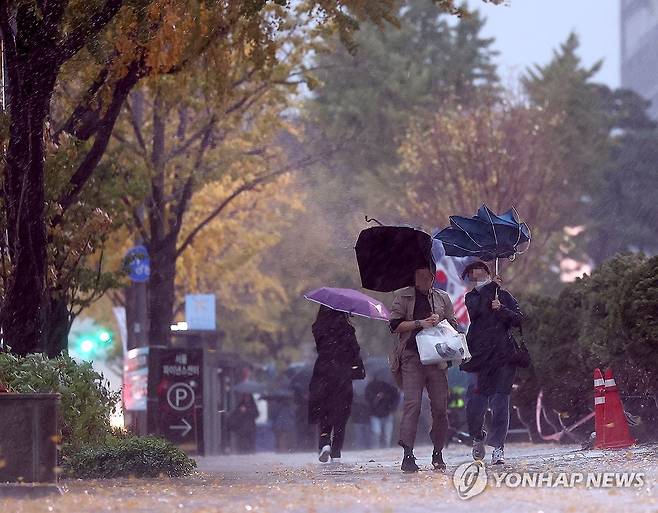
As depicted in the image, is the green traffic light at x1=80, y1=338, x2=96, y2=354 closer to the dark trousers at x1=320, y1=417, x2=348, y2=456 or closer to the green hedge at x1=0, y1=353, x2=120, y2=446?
the dark trousers at x1=320, y1=417, x2=348, y2=456

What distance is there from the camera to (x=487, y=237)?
1544 centimetres

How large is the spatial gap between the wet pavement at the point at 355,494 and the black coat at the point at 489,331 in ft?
3.07

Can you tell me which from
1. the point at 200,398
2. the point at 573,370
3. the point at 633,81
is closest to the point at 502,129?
the point at 200,398

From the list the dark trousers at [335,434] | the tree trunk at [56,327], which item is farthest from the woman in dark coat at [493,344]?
the tree trunk at [56,327]

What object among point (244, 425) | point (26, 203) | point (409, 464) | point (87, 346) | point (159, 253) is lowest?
point (409, 464)

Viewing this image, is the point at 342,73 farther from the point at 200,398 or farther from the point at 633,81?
the point at 633,81

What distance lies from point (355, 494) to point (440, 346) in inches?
100

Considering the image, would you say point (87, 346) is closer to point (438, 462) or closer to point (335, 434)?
point (335, 434)

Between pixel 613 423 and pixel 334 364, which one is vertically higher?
pixel 334 364

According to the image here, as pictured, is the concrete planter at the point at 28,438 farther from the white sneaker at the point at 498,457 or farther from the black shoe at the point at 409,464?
the white sneaker at the point at 498,457

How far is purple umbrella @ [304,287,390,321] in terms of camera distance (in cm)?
1688

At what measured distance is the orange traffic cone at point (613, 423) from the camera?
54.5 feet

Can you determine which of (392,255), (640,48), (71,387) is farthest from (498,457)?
(640,48)

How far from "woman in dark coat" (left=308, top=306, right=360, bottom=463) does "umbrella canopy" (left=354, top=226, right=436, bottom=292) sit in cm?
234
